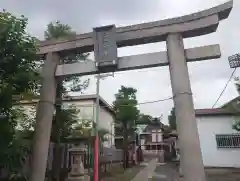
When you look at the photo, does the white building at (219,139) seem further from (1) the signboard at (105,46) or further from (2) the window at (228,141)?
(1) the signboard at (105,46)

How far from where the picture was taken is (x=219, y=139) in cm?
1709

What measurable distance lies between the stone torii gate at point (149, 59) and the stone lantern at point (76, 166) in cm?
350

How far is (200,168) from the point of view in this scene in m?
5.57

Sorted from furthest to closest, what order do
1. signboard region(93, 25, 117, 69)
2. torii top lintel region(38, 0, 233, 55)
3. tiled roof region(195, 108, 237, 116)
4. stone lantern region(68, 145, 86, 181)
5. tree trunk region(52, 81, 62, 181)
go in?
tiled roof region(195, 108, 237, 116) → stone lantern region(68, 145, 86, 181) → tree trunk region(52, 81, 62, 181) → signboard region(93, 25, 117, 69) → torii top lintel region(38, 0, 233, 55)

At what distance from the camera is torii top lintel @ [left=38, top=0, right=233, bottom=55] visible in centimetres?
652

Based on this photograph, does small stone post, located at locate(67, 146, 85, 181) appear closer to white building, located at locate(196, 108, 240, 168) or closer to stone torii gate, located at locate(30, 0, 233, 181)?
stone torii gate, located at locate(30, 0, 233, 181)

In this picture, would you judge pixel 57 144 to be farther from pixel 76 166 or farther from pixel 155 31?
pixel 155 31

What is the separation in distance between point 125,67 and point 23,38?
9.22 feet

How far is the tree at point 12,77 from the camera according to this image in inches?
221

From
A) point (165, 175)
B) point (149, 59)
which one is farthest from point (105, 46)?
point (165, 175)

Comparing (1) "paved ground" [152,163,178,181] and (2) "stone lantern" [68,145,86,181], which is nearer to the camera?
(2) "stone lantern" [68,145,86,181]

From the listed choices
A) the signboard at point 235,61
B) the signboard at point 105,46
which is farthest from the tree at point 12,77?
the signboard at point 235,61

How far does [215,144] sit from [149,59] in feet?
41.9

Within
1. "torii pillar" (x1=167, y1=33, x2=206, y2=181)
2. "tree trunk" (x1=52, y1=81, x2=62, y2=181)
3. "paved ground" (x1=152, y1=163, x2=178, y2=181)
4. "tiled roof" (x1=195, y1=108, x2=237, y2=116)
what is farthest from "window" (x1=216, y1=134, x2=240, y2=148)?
"torii pillar" (x1=167, y1=33, x2=206, y2=181)
